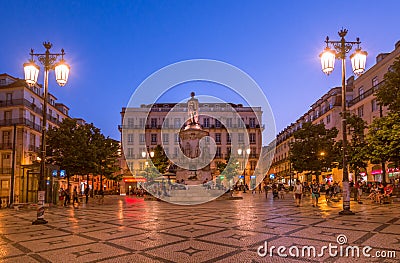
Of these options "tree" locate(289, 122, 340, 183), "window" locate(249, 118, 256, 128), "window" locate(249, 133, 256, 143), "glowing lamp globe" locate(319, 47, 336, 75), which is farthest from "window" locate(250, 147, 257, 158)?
"glowing lamp globe" locate(319, 47, 336, 75)

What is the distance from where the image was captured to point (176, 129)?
260ft

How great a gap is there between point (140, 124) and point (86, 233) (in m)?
68.4

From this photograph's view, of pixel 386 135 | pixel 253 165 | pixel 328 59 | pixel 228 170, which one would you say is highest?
pixel 328 59

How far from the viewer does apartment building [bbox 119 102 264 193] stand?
7700 centimetres

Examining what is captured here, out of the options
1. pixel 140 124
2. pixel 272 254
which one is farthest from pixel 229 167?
pixel 272 254

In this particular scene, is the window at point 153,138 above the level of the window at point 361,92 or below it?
below

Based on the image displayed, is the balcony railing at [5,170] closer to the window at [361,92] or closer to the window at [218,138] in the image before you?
the window at [218,138]

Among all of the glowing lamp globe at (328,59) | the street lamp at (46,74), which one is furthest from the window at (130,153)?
the glowing lamp globe at (328,59)

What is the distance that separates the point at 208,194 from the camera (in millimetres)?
30156

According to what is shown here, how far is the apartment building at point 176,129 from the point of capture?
77000 mm

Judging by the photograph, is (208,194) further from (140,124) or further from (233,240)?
(140,124)

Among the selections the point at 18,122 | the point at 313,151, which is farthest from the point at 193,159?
the point at 18,122

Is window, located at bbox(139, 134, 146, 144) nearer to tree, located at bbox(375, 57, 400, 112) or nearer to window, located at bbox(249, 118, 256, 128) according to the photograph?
window, located at bbox(249, 118, 256, 128)

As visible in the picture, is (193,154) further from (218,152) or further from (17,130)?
(218,152)
